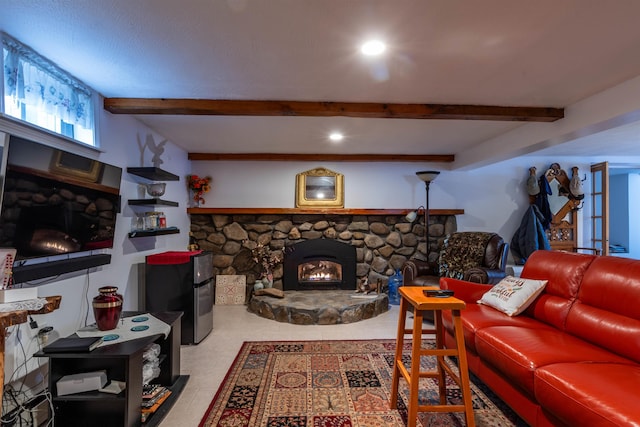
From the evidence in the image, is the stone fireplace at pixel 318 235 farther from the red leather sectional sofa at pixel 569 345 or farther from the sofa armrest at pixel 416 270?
the red leather sectional sofa at pixel 569 345

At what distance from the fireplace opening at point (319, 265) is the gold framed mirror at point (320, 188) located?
580 millimetres

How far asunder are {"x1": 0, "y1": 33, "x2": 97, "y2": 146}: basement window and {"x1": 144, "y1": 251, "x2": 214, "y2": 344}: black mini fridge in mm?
1246

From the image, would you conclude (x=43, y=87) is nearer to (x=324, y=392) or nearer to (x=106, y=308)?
(x=106, y=308)

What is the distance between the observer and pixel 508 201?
475 centimetres

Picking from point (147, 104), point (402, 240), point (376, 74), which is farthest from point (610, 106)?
point (147, 104)

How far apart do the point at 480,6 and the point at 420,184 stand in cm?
345

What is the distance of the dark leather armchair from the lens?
3.28 m

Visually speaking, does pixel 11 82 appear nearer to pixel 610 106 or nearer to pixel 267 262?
pixel 267 262

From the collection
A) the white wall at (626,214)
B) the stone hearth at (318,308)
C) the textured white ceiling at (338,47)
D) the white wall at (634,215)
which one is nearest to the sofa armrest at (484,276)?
the stone hearth at (318,308)

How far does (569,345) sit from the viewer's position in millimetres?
1795

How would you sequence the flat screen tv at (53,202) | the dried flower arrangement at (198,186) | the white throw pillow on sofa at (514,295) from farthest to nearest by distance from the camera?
1. the dried flower arrangement at (198,186)
2. the white throw pillow on sofa at (514,295)
3. the flat screen tv at (53,202)

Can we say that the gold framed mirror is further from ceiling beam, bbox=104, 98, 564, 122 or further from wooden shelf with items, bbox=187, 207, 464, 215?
ceiling beam, bbox=104, 98, 564, 122

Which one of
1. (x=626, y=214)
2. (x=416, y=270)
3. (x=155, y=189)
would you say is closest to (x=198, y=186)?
(x=155, y=189)

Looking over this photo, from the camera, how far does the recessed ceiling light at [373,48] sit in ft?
5.72
